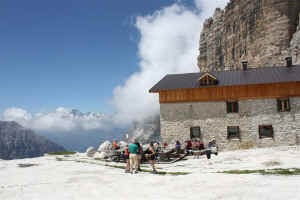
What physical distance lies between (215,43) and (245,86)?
3477 inches

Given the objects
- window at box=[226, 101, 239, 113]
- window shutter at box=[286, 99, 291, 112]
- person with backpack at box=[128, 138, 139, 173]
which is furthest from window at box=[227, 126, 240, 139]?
person with backpack at box=[128, 138, 139, 173]

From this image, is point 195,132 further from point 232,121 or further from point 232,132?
point 232,121

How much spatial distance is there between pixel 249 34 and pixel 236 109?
226 ft

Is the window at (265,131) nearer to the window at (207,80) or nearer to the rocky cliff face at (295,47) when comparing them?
the window at (207,80)

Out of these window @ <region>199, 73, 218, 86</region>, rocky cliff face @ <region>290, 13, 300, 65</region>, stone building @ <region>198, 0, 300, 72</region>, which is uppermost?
stone building @ <region>198, 0, 300, 72</region>

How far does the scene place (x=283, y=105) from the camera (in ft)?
95.8

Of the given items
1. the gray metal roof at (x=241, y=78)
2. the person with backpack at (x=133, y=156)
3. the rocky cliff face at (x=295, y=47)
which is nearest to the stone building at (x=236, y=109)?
the gray metal roof at (x=241, y=78)

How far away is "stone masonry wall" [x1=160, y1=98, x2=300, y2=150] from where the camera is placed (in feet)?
94.3

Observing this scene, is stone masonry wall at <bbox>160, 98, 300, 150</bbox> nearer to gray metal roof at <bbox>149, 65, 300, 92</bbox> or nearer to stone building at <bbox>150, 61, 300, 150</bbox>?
stone building at <bbox>150, 61, 300, 150</bbox>

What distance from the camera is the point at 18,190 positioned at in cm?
1240

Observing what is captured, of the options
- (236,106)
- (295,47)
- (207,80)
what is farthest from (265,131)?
(295,47)

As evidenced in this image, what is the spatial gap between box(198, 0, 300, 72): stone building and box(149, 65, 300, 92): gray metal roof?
47.2 m

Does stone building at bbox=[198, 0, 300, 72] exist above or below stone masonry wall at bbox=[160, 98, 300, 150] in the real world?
above

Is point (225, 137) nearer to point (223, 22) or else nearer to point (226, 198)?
point (226, 198)
